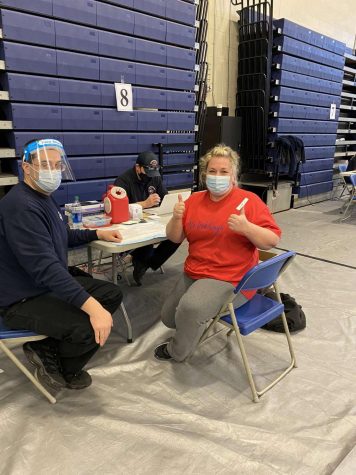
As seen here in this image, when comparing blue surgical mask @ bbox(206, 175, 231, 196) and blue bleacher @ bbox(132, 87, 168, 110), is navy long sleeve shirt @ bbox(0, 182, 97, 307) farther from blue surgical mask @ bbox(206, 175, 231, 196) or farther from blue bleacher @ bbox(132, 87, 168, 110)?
blue bleacher @ bbox(132, 87, 168, 110)

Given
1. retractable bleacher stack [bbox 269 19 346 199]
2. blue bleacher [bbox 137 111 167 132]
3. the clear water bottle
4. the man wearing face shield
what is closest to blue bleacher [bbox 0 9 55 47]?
blue bleacher [bbox 137 111 167 132]

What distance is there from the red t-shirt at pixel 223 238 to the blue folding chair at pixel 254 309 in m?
0.17

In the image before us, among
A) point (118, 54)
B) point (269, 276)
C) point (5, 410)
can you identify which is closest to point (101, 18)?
point (118, 54)

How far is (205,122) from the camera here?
5461 millimetres

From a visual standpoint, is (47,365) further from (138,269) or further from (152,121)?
(152,121)

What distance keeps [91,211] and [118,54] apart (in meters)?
2.10

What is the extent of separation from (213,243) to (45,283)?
0.90 meters

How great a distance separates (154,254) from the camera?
3.11m

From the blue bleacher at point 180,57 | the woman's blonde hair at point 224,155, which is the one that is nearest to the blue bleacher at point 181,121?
the blue bleacher at point 180,57

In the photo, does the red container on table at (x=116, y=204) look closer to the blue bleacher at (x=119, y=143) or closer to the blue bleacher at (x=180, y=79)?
the blue bleacher at (x=119, y=143)

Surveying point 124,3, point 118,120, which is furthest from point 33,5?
point 118,120

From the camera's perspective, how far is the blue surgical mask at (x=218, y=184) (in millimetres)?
1972

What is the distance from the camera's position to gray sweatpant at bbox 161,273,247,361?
183cm

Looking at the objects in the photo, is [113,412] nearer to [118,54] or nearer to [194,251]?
[194,251]
